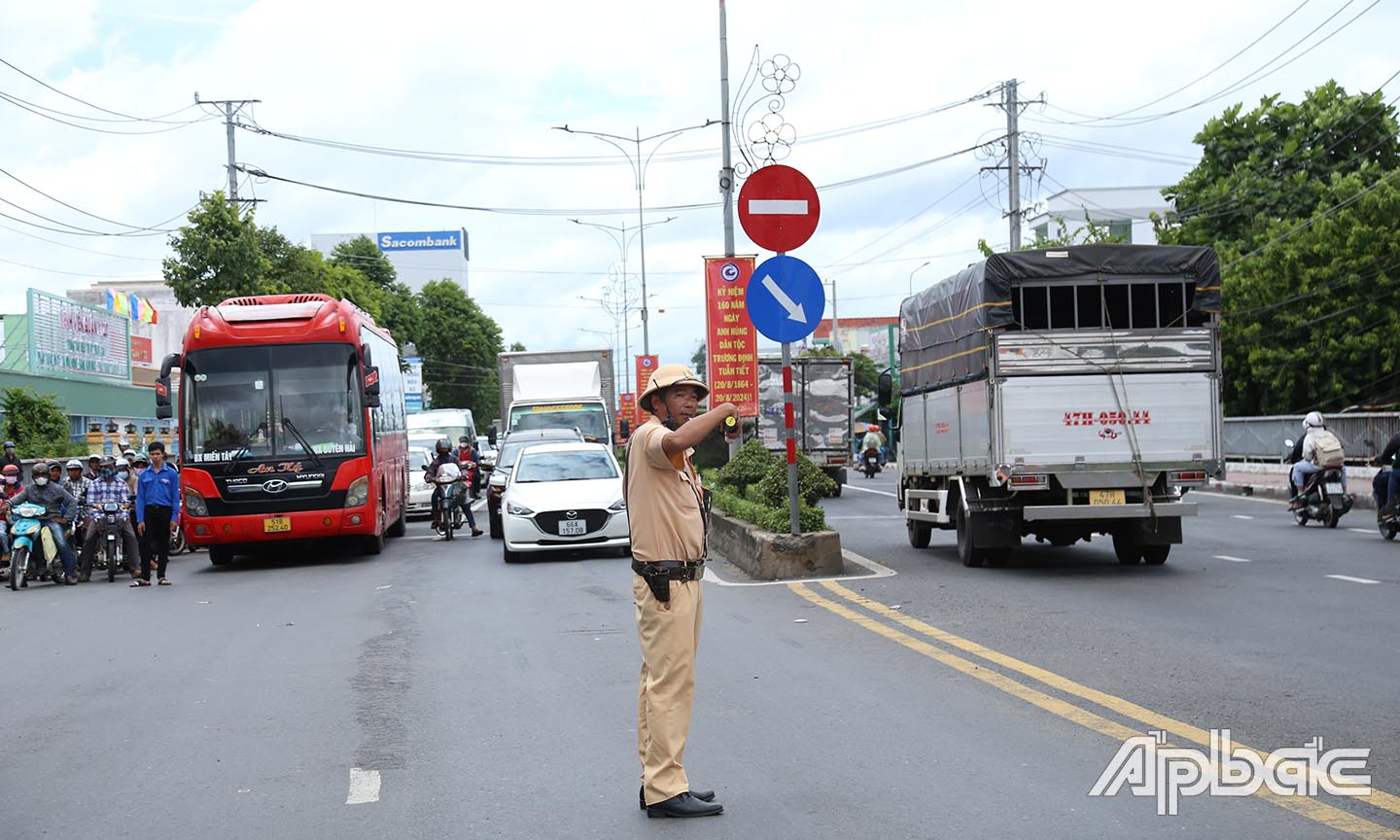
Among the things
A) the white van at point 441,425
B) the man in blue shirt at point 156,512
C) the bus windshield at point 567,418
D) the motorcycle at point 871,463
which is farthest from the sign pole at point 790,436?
the motorcycle at point 871,463

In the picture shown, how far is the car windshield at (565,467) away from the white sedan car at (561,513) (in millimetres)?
19

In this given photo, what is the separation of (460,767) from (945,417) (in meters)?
10.3

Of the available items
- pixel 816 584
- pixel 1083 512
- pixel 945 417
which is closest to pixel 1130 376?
pixel 1083 512

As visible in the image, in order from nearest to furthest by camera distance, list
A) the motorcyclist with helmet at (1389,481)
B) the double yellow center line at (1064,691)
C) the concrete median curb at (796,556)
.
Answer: the double yellow center line at (1064,691) < the concrete median curb at (796,556) < the motorcyclist with helmet at (1389,481)

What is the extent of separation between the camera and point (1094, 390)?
13.8m

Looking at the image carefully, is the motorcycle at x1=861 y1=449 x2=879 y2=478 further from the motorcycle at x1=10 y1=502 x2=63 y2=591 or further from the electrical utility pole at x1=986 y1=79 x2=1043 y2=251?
the motorcycle at x1=10 y1=502 x2=63 y2=591

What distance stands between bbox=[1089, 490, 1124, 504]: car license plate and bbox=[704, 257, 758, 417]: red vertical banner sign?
11414mm

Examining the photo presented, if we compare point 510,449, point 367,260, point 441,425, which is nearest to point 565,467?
point 510,449

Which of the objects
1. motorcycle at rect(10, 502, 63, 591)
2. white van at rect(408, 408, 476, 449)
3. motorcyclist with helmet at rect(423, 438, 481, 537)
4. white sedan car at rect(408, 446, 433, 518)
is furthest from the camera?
white van at rect(408, 408, 476, 449)

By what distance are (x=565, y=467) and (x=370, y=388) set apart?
2750 millimetres

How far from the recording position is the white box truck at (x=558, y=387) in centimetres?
3250

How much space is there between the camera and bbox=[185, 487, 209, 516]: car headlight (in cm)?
1855

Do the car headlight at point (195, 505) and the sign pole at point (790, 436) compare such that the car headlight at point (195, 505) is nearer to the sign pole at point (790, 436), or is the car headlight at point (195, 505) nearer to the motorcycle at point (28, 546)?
the motorcycle at point (28, 546)

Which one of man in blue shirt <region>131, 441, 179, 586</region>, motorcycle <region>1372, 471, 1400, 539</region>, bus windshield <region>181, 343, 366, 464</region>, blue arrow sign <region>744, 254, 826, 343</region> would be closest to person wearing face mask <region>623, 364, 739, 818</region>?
blue arrow sign <region>744, 254, 826, 343</region>
